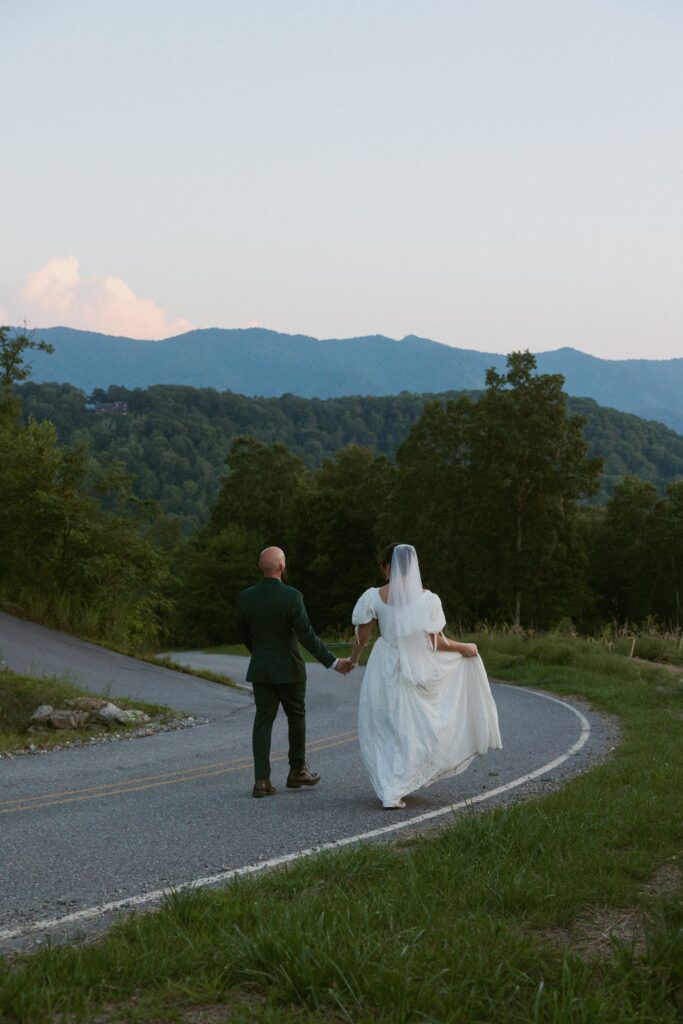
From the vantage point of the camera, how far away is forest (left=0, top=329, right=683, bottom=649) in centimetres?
2812

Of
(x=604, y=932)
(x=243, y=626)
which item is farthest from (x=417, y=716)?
(x=604, y=932)

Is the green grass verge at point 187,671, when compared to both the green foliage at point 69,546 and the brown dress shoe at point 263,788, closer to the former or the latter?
the green foliage at point 69,546

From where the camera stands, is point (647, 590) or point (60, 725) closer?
point (60, 725)

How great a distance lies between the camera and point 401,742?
10.3m

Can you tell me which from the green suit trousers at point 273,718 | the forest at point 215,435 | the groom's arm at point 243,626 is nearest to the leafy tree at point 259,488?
the forest at point 215,435

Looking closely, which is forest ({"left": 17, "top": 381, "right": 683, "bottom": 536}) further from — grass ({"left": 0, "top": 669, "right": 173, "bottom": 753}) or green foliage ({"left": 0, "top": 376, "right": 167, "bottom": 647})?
grass ({"left": 0, "top": 669, "right": 173, "bottom": 753})

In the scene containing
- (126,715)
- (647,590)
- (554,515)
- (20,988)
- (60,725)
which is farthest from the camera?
(647,590)

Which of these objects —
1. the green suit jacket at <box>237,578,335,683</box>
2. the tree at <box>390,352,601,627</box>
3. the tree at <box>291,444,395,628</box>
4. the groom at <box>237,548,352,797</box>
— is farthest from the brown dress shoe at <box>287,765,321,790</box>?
the tree at <box>291,444,395,628</box>

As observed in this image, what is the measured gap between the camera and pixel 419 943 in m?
4.82

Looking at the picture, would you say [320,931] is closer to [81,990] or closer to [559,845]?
[81,990]

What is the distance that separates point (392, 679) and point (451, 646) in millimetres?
710

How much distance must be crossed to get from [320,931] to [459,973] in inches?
25.4

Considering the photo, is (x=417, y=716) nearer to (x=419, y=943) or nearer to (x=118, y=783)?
(x=118, y=783)

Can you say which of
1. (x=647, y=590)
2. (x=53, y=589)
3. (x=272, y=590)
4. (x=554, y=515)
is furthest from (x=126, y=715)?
(x=647, y=590)
